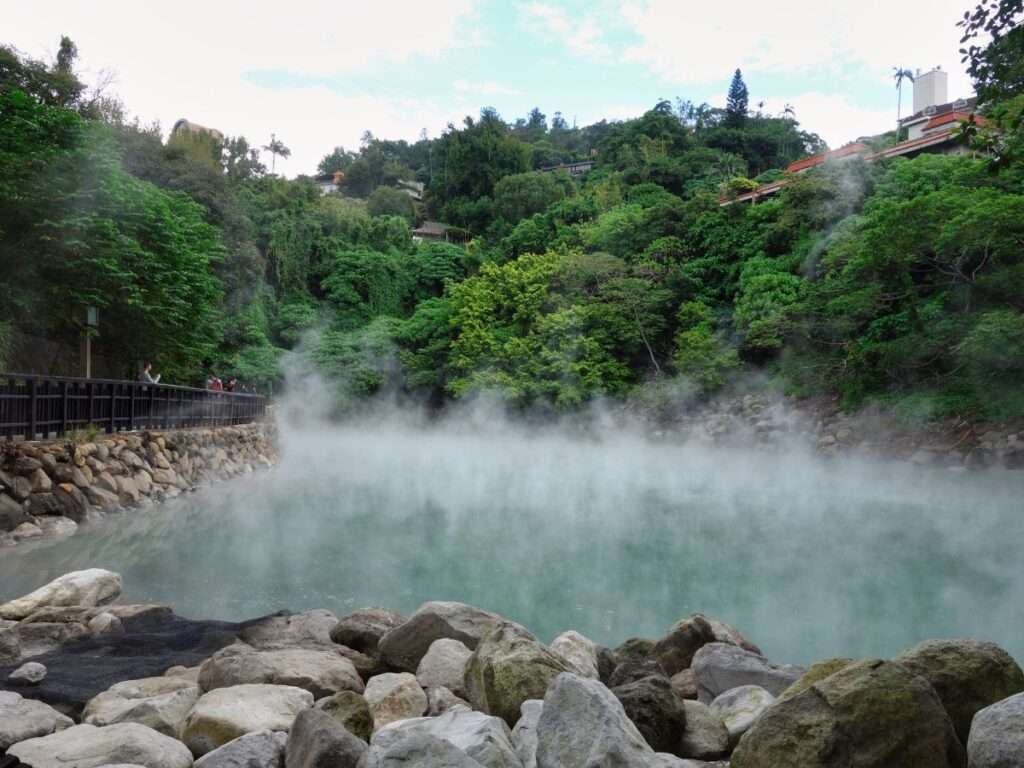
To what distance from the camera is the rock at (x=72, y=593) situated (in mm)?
5457

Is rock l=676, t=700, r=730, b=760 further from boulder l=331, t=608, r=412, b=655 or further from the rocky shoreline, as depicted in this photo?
boulder l=331, t=608, r=412, b=655

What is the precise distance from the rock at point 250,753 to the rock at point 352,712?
0.90 ft

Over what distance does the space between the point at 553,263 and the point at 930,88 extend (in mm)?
19108

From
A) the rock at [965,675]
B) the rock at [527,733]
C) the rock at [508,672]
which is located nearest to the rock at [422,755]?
the rock at [527,733]

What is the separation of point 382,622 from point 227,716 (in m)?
2.24

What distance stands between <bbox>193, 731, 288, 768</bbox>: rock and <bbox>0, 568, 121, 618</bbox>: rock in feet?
11.7

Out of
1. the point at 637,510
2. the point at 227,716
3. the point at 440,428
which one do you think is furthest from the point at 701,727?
the point at 440,428

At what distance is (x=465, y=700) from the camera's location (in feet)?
11.6

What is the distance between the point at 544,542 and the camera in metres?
9.16

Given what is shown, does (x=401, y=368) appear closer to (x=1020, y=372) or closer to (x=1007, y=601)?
(x=1020, y=372)

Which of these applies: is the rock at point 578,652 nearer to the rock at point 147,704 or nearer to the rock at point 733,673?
the rock at point 733,673

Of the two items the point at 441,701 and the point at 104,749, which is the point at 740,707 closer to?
the point at 441,701

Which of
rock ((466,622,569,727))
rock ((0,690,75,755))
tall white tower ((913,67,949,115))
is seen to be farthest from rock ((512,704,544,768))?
tall white tower ((913,67,949,115))

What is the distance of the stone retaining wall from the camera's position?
880 centimetres
